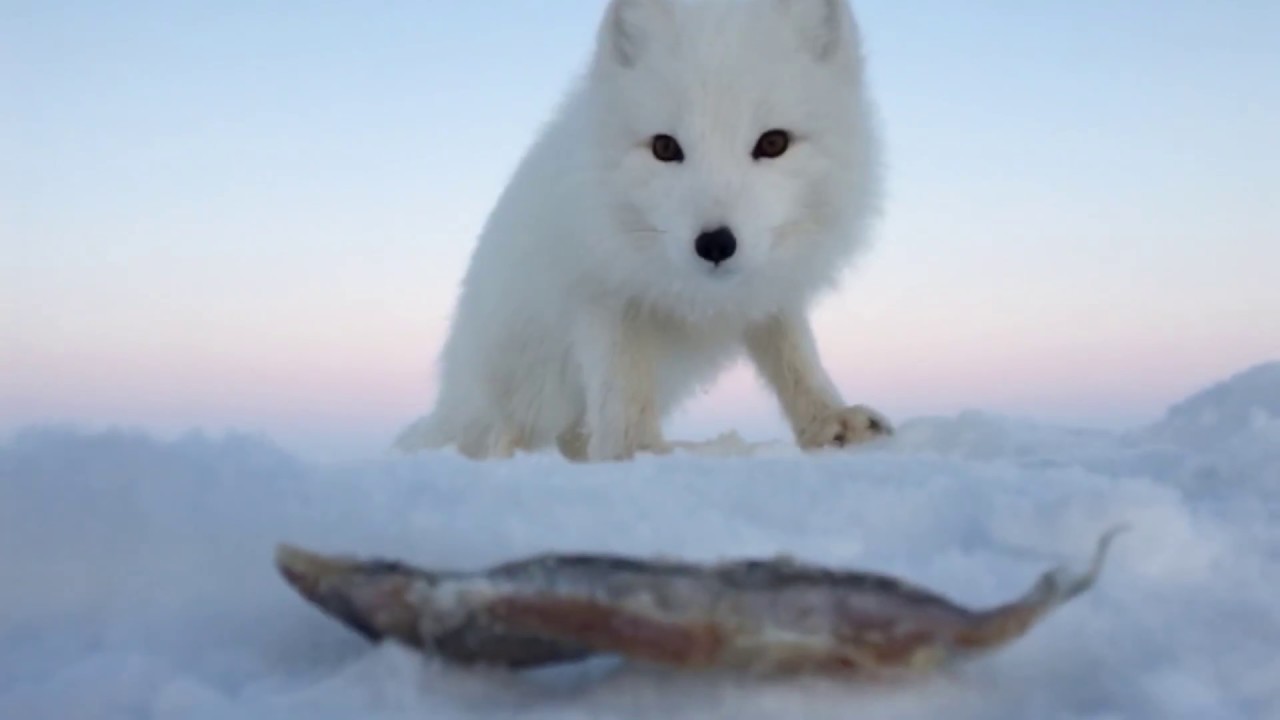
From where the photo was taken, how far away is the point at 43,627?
47.2 inches

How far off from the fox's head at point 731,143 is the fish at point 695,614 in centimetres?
205

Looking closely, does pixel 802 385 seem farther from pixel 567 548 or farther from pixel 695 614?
pixel 695 614

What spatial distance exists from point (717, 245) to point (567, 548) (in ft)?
5.88

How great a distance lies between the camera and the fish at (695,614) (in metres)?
0.90

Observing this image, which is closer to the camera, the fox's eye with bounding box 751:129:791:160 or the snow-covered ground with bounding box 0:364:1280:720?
A: the snow-covered ground with bounding box 0:364:1280:720

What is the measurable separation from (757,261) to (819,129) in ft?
1.80

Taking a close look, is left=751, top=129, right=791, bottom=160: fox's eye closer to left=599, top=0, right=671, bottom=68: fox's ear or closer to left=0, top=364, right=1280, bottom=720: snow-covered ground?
left=599, top=0, right=671, bottom=68: fox's ear

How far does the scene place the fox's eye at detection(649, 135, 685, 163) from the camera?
3205 millimetres

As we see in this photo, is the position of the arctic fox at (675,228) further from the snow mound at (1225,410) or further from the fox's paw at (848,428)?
the snow mound at (1225,410)

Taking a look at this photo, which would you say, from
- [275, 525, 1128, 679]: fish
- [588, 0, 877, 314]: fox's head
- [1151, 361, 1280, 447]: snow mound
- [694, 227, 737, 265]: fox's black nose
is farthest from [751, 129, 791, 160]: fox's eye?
[275, 525, 1128, 679]: fish

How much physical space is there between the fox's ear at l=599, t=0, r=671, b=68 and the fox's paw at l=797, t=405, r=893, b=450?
1259mm

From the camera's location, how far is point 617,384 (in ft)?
11.8

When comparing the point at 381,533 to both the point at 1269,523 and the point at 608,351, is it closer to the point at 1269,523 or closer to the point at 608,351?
the point at 1269,523

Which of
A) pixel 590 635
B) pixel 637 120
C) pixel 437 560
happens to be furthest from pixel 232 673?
A: pixel 637 120
